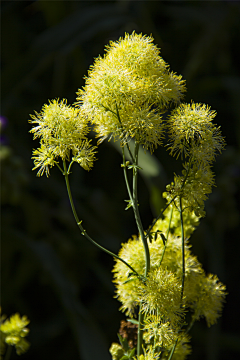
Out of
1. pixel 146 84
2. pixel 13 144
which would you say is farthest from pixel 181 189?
pixel 13 144

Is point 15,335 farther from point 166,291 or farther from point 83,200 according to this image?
point 83,200

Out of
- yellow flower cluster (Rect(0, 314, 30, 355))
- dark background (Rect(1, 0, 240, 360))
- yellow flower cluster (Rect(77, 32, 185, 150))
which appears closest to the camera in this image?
yellow flower cluster (Rect(77, 32, 185, 150))

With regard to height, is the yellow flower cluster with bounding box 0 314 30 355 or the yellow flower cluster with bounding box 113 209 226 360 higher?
the yellow flower cluster with bounding box 113 209 226 360

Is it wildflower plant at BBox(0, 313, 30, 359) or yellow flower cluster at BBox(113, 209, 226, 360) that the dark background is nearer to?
wildflower plant at BBox(0, 313, 30, 359)

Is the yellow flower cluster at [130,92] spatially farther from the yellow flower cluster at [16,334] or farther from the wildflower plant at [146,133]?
the yellow flower cluster at [16,334]

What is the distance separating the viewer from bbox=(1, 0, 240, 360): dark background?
101 cm

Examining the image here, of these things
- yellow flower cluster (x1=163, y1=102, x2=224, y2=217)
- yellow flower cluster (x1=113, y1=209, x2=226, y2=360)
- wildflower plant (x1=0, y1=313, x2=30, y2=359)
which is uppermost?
yellow flower cluster (x1=163, y1=102, x2=224, y2=217)

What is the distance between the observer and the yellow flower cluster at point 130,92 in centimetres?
25

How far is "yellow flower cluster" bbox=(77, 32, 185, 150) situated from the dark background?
1.64 ft

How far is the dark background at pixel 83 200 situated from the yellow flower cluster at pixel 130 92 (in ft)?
1.64

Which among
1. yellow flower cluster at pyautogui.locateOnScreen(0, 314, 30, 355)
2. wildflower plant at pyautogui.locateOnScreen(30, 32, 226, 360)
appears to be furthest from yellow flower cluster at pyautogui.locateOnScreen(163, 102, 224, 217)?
yellow flower cluster at pyautogui.locateOnScreen(0, 314, 30, 355)

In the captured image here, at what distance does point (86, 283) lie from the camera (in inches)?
51.1

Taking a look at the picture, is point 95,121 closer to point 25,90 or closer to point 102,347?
point 102,347

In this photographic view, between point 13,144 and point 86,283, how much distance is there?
0.61 m
